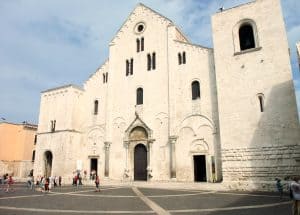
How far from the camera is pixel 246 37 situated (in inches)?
863

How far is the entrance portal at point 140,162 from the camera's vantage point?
2556cm

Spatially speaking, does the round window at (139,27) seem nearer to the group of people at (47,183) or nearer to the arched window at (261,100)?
the arched window at (261,100)

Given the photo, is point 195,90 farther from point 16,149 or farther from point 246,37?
point 16,149

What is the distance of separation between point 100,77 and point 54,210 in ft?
70.2

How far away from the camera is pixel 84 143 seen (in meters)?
29.8

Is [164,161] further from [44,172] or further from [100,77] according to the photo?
[44,172]

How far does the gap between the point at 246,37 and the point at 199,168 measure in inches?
468

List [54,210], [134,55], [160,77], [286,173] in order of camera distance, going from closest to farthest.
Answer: [54,210]
[286,173]
[160,77]
[134,55]

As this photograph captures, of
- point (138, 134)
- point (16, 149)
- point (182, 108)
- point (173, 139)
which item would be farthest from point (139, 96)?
point (16, 149)

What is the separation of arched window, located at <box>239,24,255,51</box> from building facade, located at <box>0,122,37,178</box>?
34368mm

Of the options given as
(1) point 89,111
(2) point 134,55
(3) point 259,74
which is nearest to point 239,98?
(3) point 259,74

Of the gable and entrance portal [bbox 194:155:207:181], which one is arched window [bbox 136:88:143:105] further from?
entrance portal [bbox 194:155:207:181]

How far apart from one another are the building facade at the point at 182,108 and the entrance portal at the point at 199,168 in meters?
0.09

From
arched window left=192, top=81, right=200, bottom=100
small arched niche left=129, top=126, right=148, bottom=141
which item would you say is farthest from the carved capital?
arched window left=192, top=81, right=200, bottom=100
